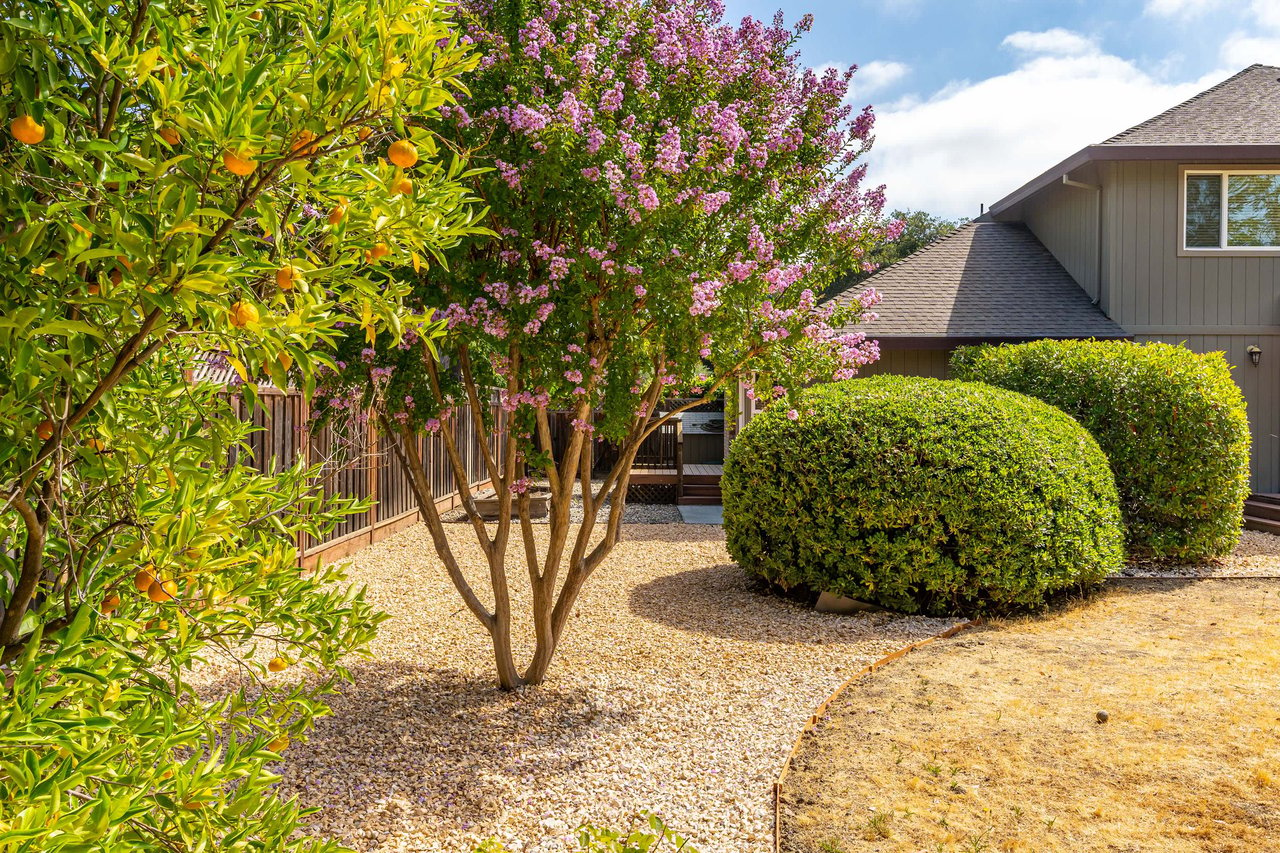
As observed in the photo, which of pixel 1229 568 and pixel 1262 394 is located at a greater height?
pixel 1262 394

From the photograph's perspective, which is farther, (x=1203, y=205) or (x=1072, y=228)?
(x=1072, y=228)

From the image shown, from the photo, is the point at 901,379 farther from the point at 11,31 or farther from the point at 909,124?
the point at 11,31

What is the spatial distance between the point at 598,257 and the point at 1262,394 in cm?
1243

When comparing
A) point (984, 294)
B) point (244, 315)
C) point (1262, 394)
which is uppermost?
point (984, 294)

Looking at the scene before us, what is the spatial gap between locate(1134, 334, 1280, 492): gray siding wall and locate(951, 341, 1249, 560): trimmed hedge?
4244 millimetres

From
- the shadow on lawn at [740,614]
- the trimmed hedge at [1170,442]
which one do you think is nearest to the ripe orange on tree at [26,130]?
the shadow on lawn at [740,614]

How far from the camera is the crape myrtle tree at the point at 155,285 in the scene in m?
1.01

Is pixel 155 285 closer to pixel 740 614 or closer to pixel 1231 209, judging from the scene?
pixel 740 614

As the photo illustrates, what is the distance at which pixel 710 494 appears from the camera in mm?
13195

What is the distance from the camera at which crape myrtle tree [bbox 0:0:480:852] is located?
1.01 m

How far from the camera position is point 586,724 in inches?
166

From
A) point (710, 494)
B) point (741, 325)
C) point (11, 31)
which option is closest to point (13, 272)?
→ point (11, 31)

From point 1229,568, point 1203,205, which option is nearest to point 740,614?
point 1229,568

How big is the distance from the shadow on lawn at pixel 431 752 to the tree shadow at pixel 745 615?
171 centimetres
